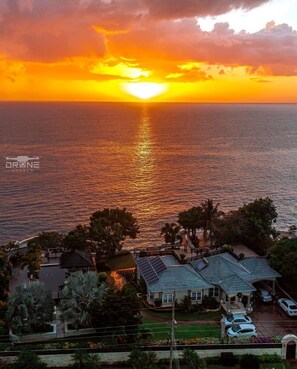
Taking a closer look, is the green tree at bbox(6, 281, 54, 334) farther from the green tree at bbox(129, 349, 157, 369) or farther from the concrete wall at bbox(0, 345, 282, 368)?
the green tree at bbox(129, 349, 157, 369)

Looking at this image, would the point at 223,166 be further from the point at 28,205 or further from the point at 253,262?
the point at 253,262

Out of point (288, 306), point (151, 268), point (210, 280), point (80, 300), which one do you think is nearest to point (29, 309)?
point (80, 300)

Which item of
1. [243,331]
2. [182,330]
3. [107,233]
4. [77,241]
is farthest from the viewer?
[107,233]

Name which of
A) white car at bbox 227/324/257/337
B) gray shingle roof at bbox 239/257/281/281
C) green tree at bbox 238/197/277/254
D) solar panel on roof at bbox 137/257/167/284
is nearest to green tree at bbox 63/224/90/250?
solar panel on roof at bbox 137/257/167/284

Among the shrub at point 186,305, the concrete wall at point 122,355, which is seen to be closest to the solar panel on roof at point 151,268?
the shrub at point 186,305

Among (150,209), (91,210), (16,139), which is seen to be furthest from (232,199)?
(16,139)

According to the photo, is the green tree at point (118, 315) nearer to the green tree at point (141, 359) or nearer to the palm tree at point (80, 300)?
the palm tree at point (80, 300)

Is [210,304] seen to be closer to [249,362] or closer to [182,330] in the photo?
[182,330]
